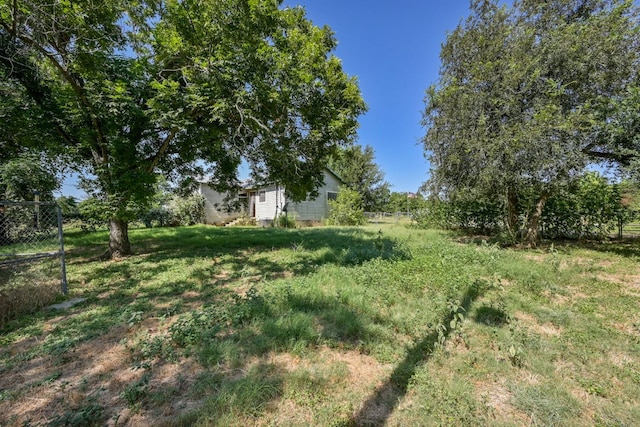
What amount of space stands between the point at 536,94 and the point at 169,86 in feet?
31.2

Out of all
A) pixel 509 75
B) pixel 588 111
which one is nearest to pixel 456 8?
pixel 509 75

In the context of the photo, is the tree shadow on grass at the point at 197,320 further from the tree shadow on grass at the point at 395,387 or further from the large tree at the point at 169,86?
the large tree at the point at 169,86

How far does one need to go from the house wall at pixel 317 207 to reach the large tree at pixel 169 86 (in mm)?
11321

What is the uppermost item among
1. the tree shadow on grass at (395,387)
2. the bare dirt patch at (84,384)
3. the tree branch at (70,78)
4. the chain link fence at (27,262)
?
the tree branch at (70,78)

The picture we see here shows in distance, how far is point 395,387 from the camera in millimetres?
2363

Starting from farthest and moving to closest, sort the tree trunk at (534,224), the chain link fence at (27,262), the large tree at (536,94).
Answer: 1. the tree trunk at (534,224)
2. the large tree at (536,94)
3. the chain link fence at (27,262)

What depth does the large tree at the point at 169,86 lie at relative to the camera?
5676 millimetres

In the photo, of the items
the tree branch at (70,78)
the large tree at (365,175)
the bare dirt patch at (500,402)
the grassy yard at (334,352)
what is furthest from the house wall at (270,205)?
the bare dirt patch at (500,402)

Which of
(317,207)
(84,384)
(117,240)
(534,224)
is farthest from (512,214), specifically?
(117,240)

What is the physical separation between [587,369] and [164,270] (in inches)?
275

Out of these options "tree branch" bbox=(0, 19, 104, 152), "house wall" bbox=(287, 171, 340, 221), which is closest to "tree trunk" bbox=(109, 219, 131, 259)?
"tree branch" bbox=(0, 19, 104, 152)

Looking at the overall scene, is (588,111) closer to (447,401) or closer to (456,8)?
(456,8)

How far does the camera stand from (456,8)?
886 centimetres

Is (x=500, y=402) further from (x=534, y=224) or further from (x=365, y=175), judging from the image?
(x=365, y=175)
